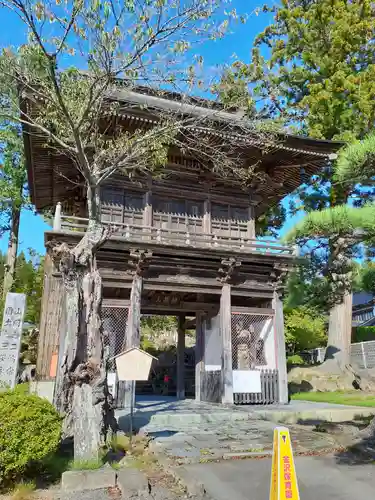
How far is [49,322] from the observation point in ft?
45.8

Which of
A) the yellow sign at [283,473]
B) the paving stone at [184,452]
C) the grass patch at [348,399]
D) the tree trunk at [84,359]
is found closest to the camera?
the yellow sign at [283,473]

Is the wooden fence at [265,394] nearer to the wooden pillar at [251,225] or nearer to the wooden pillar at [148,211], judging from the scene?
the wooden pillar at [251,225]

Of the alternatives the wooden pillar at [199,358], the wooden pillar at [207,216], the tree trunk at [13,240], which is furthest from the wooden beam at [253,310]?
the tree trunk at [13,240]

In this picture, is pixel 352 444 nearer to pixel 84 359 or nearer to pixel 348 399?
pixel 84 359

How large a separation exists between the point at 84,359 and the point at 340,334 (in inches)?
631

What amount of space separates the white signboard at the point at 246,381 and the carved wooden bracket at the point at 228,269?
3.09 metres

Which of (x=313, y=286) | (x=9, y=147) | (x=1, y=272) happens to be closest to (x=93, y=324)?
(x=313, y=286)

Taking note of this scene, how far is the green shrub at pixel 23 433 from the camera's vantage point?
481 centimetres

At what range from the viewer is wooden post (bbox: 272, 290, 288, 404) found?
1334 cm

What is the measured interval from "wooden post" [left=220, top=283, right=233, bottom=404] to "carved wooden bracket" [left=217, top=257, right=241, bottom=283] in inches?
8.8

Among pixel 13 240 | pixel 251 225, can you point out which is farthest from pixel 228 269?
pixel 13 240

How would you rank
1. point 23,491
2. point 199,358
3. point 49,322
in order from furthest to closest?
1. point 199,358
2. point 49,322
3. point 23,491

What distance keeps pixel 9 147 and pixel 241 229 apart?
1473cm

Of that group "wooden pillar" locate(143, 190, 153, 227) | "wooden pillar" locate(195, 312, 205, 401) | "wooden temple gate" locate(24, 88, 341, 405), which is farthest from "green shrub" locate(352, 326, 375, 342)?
"wooden pillar" locate(143, 190, 153, 227)
